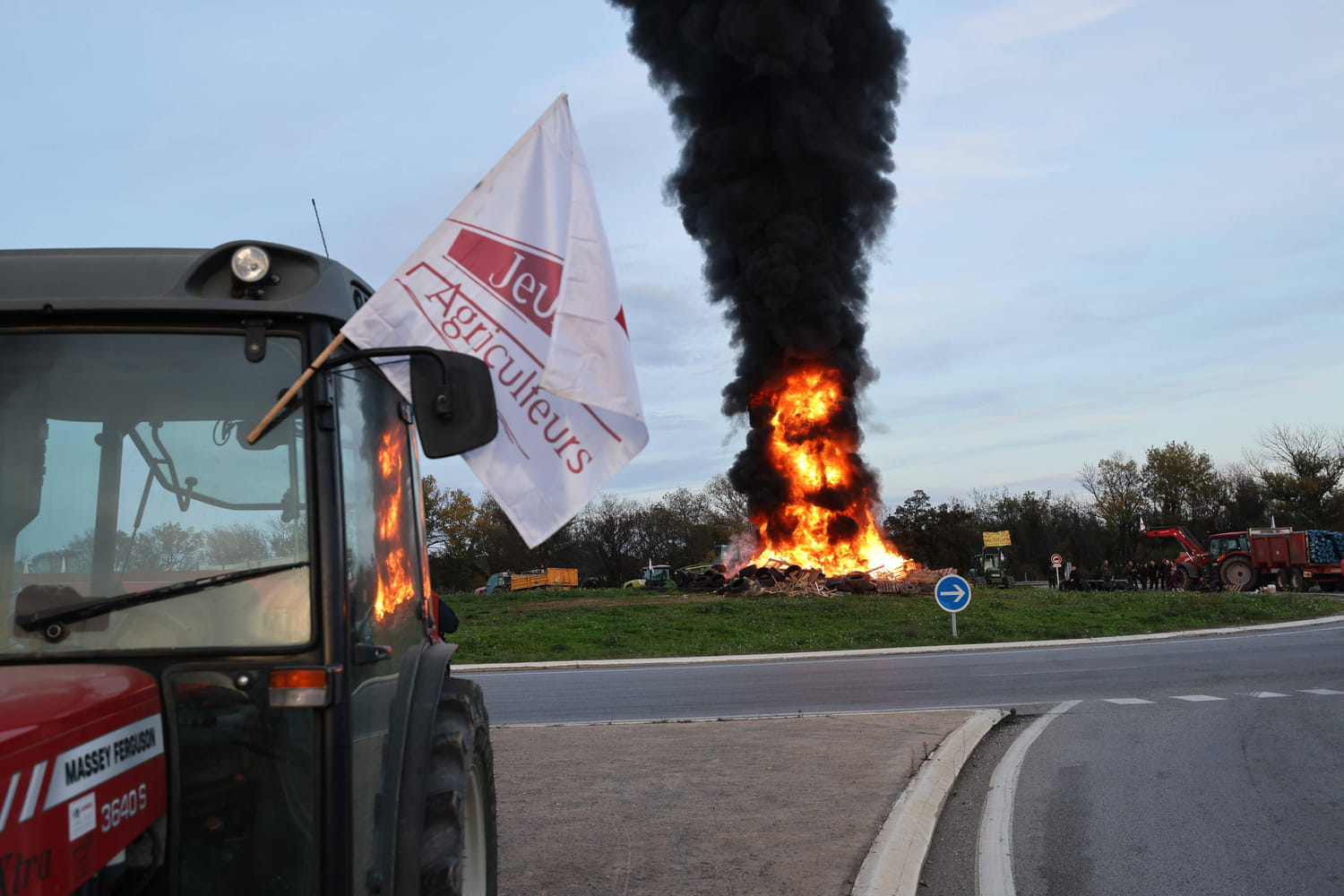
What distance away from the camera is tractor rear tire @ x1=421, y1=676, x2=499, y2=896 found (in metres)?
3.20

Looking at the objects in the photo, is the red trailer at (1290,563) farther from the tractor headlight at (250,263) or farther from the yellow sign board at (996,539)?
the tractor headlight at (250,263)

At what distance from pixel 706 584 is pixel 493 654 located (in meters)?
17.2

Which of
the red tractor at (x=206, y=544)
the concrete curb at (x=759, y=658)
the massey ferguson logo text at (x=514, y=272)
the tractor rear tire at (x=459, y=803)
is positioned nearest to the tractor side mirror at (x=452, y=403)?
the red tractor at (x=206, y=544)

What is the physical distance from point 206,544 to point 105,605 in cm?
27

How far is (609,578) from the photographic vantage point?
86.4m

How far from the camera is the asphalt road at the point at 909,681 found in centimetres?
1283

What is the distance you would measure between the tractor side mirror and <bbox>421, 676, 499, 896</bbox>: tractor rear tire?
110 centimetres

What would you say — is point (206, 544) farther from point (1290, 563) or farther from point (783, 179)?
point (1290, 563)

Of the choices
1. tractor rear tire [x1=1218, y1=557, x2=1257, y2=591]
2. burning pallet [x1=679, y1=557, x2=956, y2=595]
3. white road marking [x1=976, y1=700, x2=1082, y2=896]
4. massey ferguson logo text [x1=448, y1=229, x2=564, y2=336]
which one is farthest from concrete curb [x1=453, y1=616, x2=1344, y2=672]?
tractor rear tire [x1=1218, y1=557, x2=1257, y2=591]

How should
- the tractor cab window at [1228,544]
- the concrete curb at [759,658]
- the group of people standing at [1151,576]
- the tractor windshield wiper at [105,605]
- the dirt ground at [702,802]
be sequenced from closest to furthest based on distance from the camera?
the tractor windshield wiper at [105,605] < the dirt ground at [702,802] < the concrete curb at [759,658] < the tractor cab window at [1228,544] < the group of people standing at [1151,576]

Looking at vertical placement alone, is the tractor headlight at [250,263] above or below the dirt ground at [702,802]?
above

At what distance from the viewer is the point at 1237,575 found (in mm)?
45312

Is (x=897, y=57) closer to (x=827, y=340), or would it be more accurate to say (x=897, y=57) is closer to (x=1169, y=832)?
(x=827, y=340)

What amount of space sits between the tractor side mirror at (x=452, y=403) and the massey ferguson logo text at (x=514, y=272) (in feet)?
2.53
